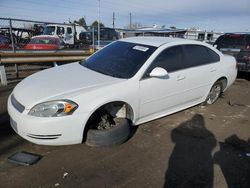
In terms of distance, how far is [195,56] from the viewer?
473 cm

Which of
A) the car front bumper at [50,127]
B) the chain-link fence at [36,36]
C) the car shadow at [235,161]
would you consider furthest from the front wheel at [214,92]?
the chain-link fence at [36,36]

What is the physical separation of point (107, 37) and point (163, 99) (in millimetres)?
12516

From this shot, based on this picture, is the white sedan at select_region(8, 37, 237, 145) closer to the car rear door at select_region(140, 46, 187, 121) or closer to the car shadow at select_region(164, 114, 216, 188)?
the car rear door at select_region(140, 46, 187, 121)

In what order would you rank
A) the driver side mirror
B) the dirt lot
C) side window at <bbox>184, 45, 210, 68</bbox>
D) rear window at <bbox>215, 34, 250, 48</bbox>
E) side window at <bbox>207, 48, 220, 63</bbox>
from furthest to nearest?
rear window at <bbox>215, 34, 250, 48</bbox>
side window at <bbox>207, 48, 220, 63</bbox>
side window at <bbox>184, 45, 210, 68</bbox>
the driver side mirror
the dirt lot

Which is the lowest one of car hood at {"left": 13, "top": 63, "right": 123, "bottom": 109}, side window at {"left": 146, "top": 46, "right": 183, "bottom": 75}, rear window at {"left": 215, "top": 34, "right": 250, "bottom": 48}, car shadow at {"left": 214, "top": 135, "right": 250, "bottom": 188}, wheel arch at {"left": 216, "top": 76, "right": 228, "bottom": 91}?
car shadow at {"left": 214, "top": 135, "right": 250, "bottom": 188}

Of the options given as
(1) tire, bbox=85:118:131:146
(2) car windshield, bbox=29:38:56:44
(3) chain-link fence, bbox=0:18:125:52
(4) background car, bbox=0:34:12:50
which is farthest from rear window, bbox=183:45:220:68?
(2) car windshield, bbox=29:38:56:44

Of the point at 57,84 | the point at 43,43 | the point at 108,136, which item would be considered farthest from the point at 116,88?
the point at 43,43

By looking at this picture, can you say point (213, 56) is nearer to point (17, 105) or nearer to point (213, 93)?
point (213, 93)

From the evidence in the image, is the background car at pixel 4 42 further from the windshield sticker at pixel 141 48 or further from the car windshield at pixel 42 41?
the windshield sticker at pixel 141 48

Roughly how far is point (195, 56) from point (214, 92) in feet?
4.54

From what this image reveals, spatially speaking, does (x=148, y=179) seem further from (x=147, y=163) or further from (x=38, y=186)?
(x=38, y=186)

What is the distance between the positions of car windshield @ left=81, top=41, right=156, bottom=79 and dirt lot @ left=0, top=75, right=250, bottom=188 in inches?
44.9

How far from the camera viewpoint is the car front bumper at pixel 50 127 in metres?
2.99

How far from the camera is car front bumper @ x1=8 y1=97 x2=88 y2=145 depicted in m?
2.99
